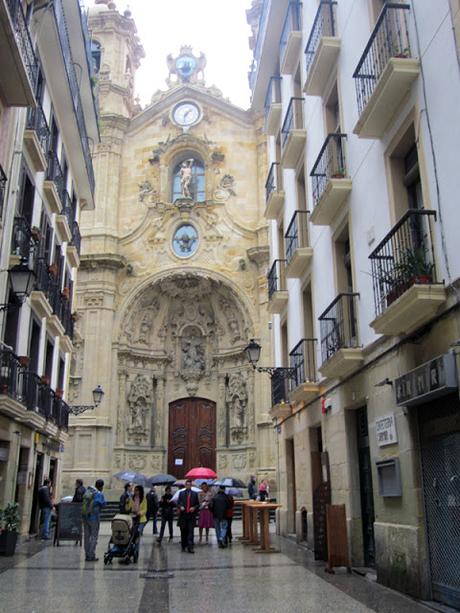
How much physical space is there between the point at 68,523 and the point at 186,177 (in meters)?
19.7

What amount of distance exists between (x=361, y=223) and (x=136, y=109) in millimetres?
27636

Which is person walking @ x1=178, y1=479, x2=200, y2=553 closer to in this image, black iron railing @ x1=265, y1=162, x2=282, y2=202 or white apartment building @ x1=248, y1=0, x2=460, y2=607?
white apartment building @ x1=248, y1=0, x2=460, y2=607

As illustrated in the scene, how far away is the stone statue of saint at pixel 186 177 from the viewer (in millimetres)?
30875

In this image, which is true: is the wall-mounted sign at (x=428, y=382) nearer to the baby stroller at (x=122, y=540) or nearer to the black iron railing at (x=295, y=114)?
the baby stroller at (x=122, y=540)

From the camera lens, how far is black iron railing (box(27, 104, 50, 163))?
14.4 m

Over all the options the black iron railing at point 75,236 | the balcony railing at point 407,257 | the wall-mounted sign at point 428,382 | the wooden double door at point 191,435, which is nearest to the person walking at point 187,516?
the wall-mounted sign at point 428,382

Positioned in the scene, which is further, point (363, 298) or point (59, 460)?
point (59, 460)

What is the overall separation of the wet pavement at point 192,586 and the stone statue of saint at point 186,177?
68.2 ft

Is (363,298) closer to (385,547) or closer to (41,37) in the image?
(385,547)

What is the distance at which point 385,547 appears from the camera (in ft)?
28.2

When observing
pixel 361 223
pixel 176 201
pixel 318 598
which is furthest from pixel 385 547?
pixel 176 201

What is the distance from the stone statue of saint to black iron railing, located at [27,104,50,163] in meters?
14.6

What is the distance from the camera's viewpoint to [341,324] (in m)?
10.7

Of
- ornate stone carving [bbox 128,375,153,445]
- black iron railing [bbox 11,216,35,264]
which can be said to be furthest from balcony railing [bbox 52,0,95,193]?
ornate stone carving [bbox 128,375,153,445]
